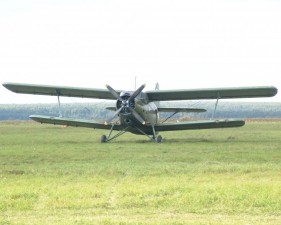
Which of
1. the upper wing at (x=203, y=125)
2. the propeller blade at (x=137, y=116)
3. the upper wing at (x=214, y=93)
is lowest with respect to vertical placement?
the upper wing at (x=203, y=125)

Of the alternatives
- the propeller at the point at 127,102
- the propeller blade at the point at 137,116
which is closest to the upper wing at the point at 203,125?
the propeller blade at the point at 137,116

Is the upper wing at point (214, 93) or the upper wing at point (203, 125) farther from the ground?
the upper wing at point (214, 93)

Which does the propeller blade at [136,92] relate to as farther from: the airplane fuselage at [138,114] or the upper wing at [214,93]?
the upper wing at [214,93]

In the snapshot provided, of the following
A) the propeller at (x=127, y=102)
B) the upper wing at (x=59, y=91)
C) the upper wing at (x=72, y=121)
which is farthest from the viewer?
the upper wing at (x=59, y=91)

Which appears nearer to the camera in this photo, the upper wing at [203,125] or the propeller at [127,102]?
the propeller at [127,102]

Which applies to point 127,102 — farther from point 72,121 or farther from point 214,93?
point 214,93

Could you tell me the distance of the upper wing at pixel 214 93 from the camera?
28.8 m

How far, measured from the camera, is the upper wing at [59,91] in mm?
30836

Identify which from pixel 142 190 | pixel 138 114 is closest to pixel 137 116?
pixel 138 114

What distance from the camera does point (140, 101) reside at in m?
29.8

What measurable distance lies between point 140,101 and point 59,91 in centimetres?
458

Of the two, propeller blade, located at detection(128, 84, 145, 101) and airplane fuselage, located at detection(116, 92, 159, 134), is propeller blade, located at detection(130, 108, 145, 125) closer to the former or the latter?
airplane fuselage, located at detection(116, 92, 159, 134)

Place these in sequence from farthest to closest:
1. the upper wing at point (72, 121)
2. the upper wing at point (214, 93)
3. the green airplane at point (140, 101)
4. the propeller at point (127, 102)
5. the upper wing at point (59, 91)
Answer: the upper wing at point (59, 91) → the upper wing at point (72, 121) → the green airplane at point (140, 101) → the propeller at point (127, 102) → the upper wing at point (214, 93)

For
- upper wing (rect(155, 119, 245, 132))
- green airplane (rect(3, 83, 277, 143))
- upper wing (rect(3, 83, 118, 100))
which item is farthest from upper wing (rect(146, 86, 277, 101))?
upper wing (rect(3, 83, 118, 100))
